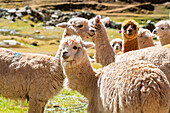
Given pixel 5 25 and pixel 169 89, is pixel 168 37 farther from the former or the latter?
pixel 5 25

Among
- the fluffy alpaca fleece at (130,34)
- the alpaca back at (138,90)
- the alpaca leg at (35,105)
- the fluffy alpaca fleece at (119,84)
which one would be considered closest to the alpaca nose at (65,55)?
the fluffy alpaca fleece at (119,84)

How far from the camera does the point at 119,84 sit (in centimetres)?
428

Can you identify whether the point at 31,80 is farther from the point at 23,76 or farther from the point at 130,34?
the point at 130,34

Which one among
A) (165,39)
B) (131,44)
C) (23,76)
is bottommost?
(165,39)

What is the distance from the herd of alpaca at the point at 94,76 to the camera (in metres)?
4.06

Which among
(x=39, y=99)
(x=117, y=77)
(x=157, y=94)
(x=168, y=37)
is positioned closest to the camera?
(x=157, y=94)

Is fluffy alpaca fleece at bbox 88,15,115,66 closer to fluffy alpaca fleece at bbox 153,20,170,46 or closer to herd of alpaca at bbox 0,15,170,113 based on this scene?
herd of alpaca at bbox 0,15,170,113

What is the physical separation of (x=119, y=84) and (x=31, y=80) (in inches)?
112

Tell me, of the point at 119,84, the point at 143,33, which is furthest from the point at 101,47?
the point at 119,84

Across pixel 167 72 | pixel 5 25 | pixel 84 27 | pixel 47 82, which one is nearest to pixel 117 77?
pixel 167 72

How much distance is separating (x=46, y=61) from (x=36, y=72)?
0.37 meters

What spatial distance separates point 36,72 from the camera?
21.6 ft

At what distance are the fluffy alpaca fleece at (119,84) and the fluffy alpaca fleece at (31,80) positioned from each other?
1076mm

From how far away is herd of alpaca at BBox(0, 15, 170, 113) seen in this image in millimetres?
4059
